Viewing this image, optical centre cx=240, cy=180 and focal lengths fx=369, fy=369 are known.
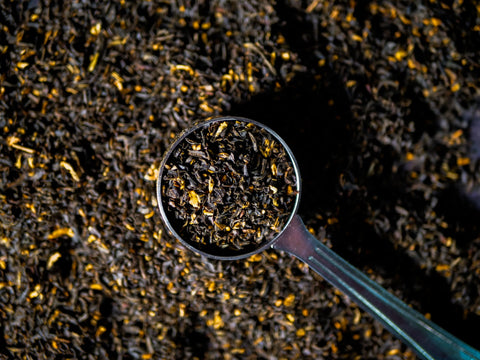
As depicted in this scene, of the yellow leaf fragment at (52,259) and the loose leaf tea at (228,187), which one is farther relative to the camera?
the yellow leaf fragment at (52,259)

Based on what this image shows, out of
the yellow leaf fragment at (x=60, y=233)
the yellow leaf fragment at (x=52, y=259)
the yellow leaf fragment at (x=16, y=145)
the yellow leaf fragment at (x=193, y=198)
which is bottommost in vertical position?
the yellow leaf fragment at (x=52, y=259)

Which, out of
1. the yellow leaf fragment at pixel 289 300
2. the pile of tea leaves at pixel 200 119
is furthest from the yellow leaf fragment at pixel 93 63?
the yellow leaf fragment at pixel 289 300

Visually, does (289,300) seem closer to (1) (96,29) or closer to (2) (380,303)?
(2) (380,303)

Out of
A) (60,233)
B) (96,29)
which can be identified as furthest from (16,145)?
(96,29)

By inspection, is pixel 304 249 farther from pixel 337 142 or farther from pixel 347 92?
pixel 347 92

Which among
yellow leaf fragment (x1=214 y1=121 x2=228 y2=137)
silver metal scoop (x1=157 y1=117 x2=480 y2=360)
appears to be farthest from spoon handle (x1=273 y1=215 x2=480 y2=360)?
yellow leaf fragment (x1=214 y1=121 x2=228 y2=137)

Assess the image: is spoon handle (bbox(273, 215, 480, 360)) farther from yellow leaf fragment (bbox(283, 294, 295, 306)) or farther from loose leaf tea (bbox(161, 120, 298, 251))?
yellow leaf fragment (bbox(283, 294, 295, 306))

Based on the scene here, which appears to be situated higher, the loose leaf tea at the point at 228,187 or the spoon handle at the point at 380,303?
the loose leaf tea at the point at 228,187

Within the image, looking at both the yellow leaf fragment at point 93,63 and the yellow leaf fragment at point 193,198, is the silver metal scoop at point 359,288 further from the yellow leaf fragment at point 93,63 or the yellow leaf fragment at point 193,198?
the yellow leaf fragment at point 93,63

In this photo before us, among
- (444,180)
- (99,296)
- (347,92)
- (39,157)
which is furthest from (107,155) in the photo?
(444,180)
